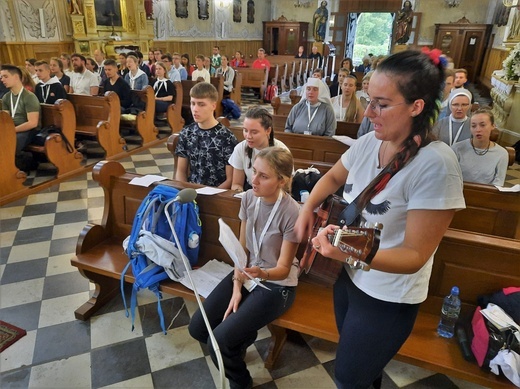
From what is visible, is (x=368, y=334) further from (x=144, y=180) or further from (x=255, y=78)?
(x=255, y=78)

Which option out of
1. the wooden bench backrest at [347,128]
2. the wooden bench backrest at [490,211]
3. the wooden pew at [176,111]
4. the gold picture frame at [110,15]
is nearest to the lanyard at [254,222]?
the wooden bench backrest at [490,211]

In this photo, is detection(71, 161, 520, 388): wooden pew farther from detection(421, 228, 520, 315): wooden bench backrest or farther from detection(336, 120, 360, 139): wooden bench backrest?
detection(336, 120, 360, 139): wooden bench backrest

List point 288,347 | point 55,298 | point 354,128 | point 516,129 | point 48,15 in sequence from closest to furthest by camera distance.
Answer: point 288,347 < point 55,298 < point 354,128 < point 516,129 < point 48,15

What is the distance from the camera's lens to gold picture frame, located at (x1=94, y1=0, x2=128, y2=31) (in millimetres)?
10609

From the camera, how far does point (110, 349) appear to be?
218cm

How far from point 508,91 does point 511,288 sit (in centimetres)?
651

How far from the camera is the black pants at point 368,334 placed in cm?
119

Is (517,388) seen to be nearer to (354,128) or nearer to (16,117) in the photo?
(354,128)

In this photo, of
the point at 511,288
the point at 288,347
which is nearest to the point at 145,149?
the point at 288,347

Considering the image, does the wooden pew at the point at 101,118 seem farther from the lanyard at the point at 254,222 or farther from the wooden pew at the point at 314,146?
the lanyard at the point at 254,222

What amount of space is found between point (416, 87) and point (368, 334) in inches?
29.9

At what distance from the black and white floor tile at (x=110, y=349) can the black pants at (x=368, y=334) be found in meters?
0.83

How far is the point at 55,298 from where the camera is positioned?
2.61 metres

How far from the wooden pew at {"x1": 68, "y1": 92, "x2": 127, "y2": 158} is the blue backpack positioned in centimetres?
354
